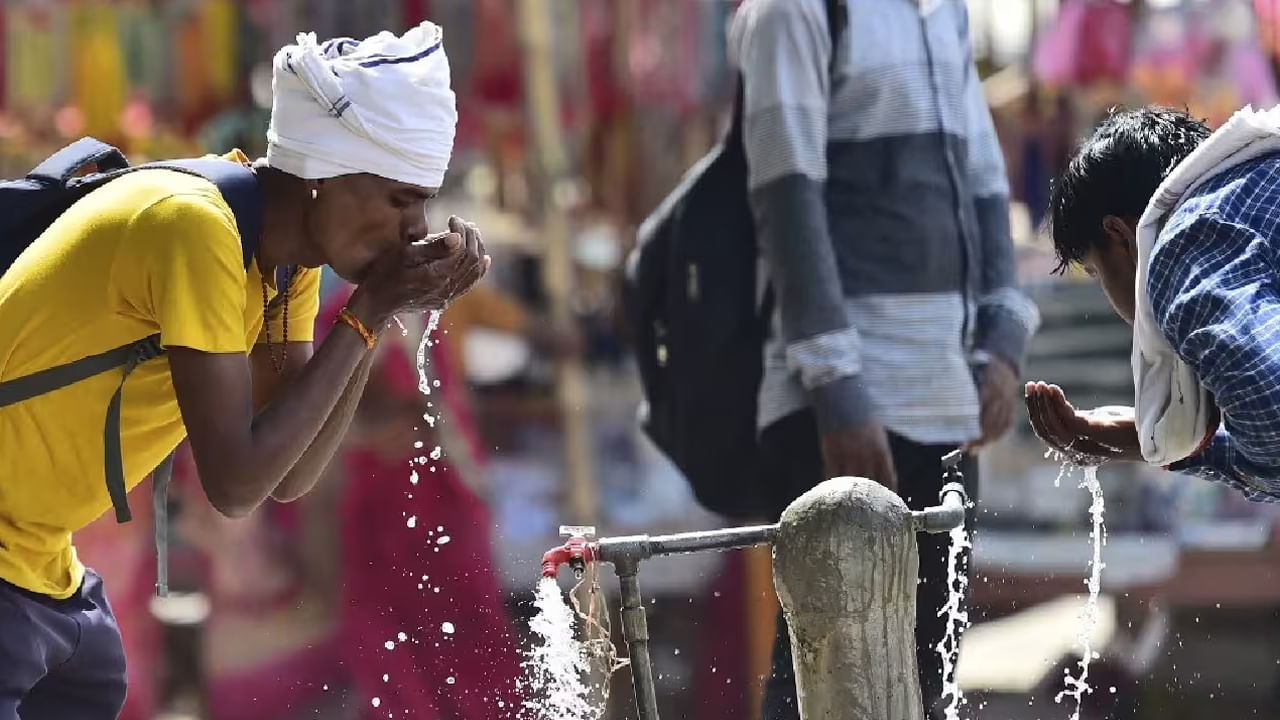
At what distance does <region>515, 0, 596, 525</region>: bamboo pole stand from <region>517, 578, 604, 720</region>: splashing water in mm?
1585

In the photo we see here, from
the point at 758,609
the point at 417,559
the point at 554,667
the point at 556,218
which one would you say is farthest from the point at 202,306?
the point at 556,218

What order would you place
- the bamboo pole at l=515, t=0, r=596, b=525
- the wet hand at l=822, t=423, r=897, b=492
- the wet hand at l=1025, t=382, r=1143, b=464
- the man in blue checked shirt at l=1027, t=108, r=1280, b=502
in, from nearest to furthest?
the man in blue checked shirt at l=1027, t=108, r=1280, b=502 → the wet hand at l=1025, t=382, r=1143, b=464 → the wet hand at l=822, t=423, r=897, b=492 → the bamboo pole at l=515, t=0, r=596, b=525

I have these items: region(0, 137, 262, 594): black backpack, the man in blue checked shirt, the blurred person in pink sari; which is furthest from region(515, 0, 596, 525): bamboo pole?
region(0, 137, 262, 594): black backpack

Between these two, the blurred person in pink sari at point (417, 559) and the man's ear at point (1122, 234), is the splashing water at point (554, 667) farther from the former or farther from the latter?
the man's ear at point (1122, 234)

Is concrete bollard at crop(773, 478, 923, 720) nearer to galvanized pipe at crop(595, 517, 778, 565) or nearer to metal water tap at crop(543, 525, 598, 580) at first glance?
galvanized pipe at crop(595, 517, 778, 565)

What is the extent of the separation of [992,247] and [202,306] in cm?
211

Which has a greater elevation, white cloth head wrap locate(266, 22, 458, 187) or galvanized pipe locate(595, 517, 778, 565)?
white cloth head wrap locate(266, 22, 458, 187)

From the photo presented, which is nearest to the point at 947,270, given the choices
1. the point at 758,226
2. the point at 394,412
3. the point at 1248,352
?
the point at 758,226

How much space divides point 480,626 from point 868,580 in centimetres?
228

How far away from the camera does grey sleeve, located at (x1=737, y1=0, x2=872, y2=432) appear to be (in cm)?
353

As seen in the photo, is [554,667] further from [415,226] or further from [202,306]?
[202,306]

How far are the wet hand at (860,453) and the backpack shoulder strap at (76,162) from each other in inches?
59.0

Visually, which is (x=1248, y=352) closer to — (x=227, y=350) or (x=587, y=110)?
(x=227, y=350)

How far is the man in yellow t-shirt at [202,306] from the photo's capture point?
2.43 metres
